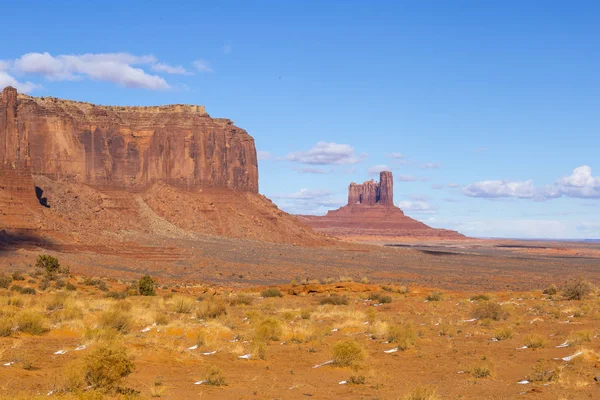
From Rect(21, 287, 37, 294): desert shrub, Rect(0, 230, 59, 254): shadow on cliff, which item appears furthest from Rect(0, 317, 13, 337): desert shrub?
Rect(0, 230, 59, 254): shadow on cliff

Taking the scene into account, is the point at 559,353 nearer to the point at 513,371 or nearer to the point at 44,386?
the point at 513,371

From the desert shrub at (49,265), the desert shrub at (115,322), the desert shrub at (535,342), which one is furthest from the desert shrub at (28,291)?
the desert shrub at (535,342)

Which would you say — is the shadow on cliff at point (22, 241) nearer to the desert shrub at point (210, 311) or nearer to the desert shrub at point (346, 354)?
the desert shrub at point (210, 311)

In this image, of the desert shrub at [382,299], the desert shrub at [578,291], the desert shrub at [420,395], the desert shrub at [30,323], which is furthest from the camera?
the desert shrub at [578,291]

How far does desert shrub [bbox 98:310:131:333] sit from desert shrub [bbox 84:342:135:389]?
662cm

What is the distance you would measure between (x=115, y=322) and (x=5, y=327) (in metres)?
2.72

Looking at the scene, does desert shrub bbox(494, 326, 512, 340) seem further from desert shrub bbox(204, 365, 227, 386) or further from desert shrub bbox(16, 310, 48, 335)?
desert shrub bbox(16, 310, 48, 335)

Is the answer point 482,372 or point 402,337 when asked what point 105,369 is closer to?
point 482,372

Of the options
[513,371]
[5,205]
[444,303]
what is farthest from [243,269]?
[513,371]

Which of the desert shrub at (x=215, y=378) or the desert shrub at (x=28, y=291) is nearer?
the desert shrub at (x=215, y=378)

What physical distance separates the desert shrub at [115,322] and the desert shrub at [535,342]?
9.80 meters

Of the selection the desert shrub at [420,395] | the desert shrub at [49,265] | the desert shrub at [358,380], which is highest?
the desert shrub at [49,265]

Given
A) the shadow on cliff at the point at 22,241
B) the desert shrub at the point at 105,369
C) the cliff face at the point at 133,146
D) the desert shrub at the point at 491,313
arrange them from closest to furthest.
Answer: the desert shrub at the point at 105,369 < the desert shrub at the point at 491,313 < the shadow on cliff at the point at 22,241 < the cliff face at the point at 133,146

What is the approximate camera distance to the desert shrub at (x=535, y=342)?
57.5 feet
